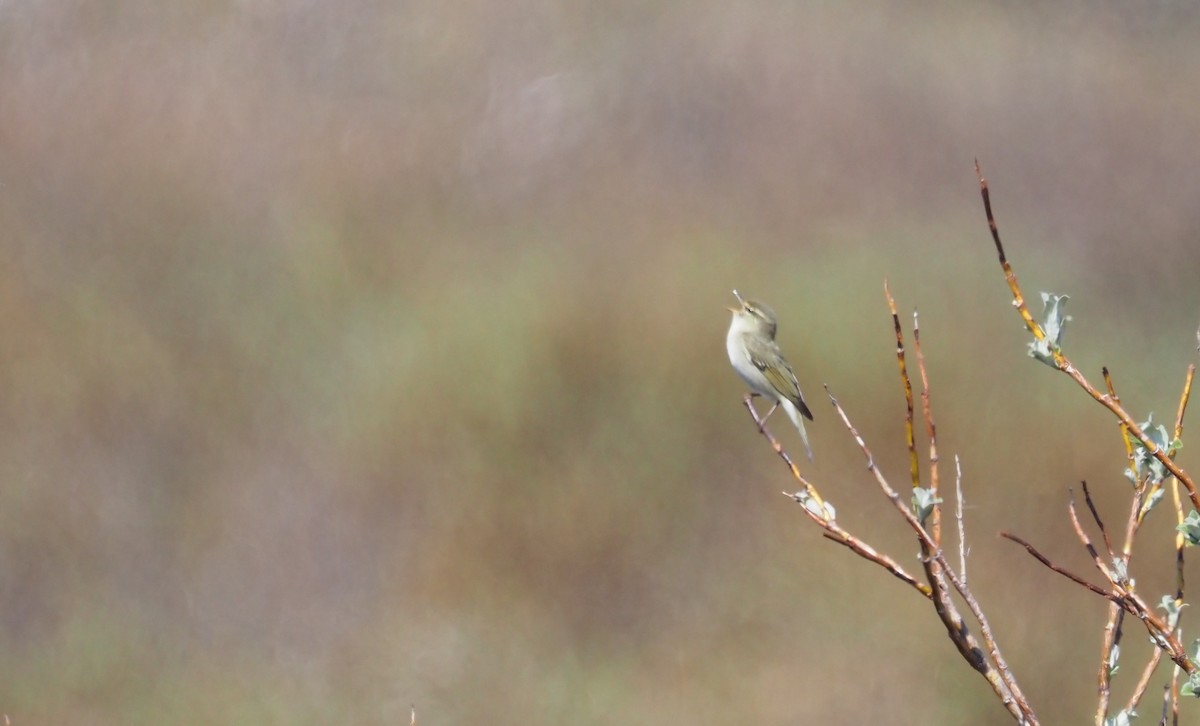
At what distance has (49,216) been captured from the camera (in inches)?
369

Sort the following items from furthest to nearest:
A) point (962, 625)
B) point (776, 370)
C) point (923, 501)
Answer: point (776, 370) → point (923, 501) → point (962, 625)

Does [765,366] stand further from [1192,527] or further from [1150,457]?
[1192,527]

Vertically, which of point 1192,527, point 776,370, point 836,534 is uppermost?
point 776,370

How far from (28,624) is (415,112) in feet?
15.6

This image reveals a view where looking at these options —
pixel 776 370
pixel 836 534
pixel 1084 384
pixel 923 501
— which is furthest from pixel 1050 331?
pixel 776 370

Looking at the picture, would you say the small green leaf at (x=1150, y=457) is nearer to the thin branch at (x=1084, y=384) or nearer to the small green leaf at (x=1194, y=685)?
the thin branch at (x=1084, y=384)

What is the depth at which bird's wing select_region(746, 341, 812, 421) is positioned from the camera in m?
4.69

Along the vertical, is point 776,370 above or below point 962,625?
above

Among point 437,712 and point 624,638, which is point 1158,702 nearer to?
point 624,638

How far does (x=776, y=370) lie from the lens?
A: 4.70 metres

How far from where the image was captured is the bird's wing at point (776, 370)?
4.69 metres

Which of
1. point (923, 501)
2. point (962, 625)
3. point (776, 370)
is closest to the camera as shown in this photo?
point (962, 625)

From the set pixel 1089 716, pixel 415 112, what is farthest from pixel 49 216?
pixel 1089 716

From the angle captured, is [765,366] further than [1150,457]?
Yes
